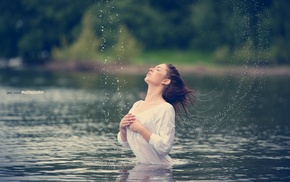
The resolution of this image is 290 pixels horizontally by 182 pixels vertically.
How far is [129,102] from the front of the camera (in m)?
33.2

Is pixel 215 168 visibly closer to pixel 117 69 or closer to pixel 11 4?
pixel 117 69

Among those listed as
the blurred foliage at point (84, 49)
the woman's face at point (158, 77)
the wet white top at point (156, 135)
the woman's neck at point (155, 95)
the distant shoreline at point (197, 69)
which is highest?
the blurred foliage at point (84, 49)

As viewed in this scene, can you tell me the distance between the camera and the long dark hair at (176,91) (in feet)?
50.6

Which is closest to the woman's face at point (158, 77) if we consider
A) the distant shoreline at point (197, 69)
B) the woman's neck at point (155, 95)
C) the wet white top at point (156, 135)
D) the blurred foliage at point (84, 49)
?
the woman's neck at point (155, 95)

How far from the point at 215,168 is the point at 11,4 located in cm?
7318

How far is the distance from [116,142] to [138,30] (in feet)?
214

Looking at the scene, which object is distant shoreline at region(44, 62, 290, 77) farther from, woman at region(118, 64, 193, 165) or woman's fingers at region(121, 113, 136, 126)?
woman's fingers at region(121, 113, 136, 126)

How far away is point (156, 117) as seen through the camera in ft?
49.8

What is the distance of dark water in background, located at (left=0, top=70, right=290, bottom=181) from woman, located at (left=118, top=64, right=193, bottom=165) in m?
0.34

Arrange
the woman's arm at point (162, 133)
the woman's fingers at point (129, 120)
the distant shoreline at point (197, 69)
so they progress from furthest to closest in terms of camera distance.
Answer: the distant shoreline at point (197, 69)
the woman's fingers at point (129, 120)
the woman's arm at point (162, 133)

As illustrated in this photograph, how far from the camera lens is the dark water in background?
51.0ft

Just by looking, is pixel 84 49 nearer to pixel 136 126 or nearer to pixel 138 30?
pixel 138 30

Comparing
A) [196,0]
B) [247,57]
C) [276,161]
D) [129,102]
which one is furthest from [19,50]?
[276,161]

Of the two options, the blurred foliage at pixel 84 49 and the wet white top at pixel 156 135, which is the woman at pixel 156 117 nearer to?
the wet white top at pixel 156 135
